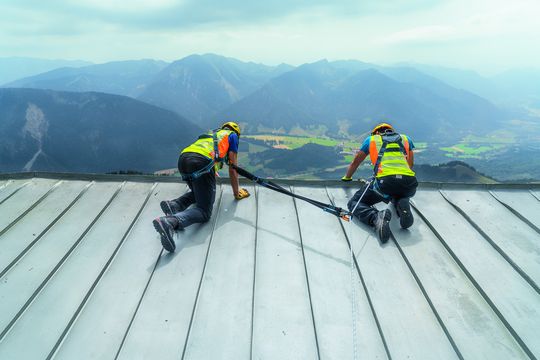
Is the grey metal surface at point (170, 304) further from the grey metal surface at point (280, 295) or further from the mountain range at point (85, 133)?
the mountain range at point (85, 133)

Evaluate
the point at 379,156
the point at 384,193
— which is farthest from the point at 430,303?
the point at 379,156

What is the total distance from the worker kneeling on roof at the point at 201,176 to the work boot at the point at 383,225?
8.61 feet

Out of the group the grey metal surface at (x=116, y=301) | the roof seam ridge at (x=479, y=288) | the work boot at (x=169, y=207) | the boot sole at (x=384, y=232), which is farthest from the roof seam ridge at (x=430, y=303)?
the work boot at (x=169, y=207)

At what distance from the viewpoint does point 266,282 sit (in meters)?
4.15

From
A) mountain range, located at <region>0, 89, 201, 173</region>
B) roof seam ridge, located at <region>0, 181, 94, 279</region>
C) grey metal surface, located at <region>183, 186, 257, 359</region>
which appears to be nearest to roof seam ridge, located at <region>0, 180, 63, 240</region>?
roof seam ridge, located at <region>0, 181, 94, 279</region>

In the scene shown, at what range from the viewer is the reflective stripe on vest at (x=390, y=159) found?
5887 millimetres

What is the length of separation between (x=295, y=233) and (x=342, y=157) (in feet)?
490

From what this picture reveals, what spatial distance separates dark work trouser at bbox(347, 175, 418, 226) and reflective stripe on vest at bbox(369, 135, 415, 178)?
128 mm

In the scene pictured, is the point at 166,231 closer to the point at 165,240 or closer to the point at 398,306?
the point at 165,240

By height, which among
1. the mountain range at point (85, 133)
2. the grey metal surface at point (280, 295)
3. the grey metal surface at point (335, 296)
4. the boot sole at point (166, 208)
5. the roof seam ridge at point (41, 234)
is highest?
the boot sole at point (166, 208)

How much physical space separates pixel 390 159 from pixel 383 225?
161 centimetres

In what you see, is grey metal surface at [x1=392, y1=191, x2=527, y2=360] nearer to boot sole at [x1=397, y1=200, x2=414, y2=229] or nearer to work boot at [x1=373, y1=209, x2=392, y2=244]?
boot sole at [x1=397, y1=200, x2=414, y2=229]

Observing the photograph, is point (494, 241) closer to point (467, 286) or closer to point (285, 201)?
point (467, 286)

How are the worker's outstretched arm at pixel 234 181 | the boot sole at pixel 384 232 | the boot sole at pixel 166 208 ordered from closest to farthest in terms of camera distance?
the boot sole at pixel 384 232 → the boot sole at pixel 166 208 → the worker's outstretched arm at pixel 234 181
